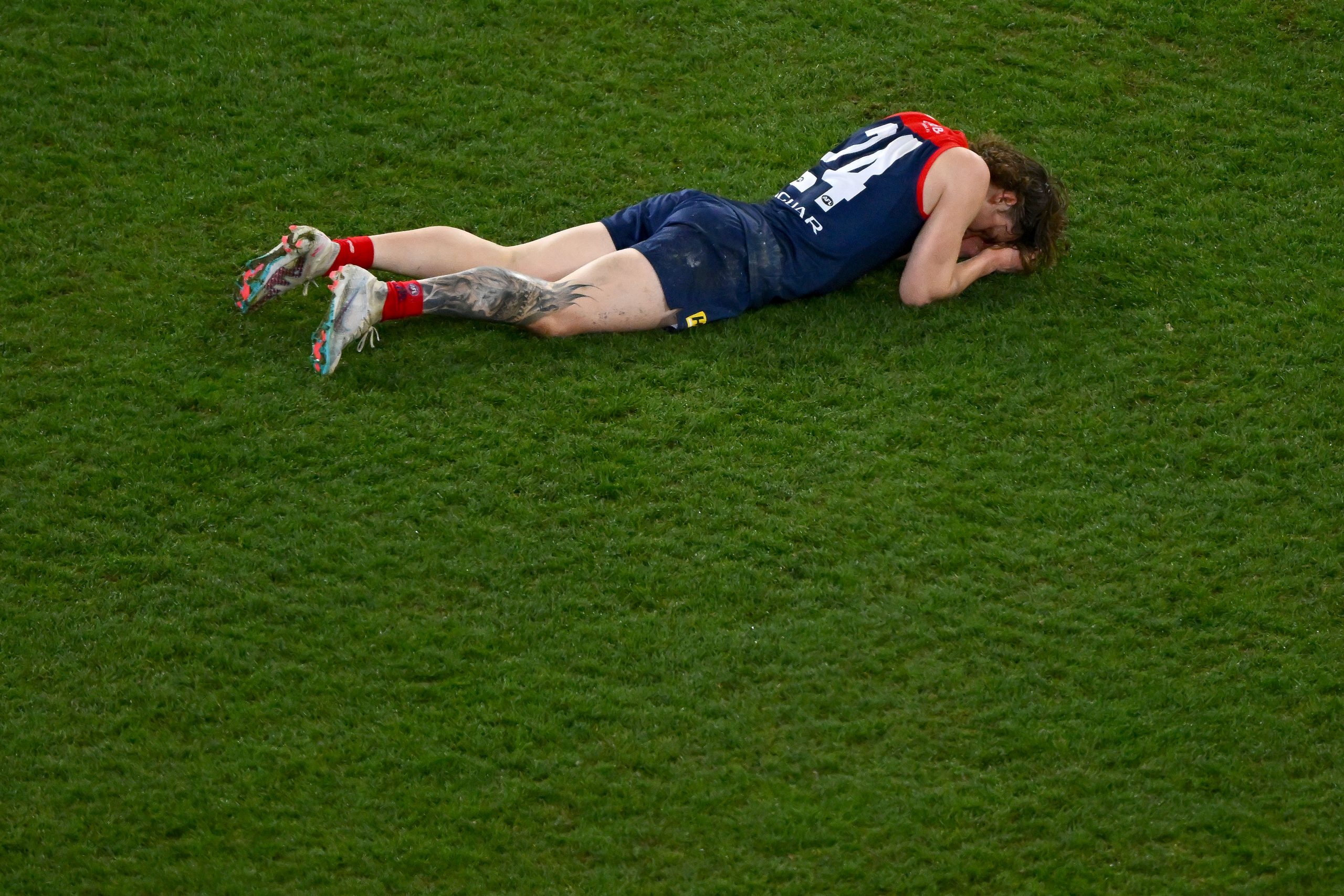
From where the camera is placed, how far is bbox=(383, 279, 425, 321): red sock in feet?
12.1

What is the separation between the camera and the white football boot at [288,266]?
12.2ft

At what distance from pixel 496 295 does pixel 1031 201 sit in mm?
1751

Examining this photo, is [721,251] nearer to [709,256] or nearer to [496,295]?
[709,256]

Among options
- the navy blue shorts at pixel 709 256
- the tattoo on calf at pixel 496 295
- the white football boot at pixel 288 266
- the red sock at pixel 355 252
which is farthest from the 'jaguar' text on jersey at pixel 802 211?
the white football boot at pixel 288 266

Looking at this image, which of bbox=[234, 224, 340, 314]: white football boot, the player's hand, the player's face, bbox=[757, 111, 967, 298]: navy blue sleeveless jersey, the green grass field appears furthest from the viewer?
the player's hand

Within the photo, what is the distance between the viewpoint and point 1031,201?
4074 mm

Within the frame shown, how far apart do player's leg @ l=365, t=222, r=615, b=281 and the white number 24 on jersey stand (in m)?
0.71

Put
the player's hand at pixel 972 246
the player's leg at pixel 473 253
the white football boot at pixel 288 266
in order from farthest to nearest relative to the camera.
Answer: the player's hand at pixel 972 246, the player's leg at pixel 473 253, the white football boot at pixel 288 266

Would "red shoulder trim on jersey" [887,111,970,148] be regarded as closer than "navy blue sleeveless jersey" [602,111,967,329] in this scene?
No

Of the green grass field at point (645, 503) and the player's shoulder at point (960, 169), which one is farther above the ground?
the player's shoulder at point (960, 169)

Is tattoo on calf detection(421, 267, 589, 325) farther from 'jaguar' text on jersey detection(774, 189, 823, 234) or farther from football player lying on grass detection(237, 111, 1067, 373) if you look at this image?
'jaguar' text on jersey detection(774, 189, 823, 234)

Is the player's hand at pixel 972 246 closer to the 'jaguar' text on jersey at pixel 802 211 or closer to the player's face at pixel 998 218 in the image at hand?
the player's face at pixel 998 218

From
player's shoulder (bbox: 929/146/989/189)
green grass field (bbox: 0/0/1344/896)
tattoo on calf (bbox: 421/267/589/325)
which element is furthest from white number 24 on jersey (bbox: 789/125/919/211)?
tattoo on calf (bbox: 421/267/589/325)

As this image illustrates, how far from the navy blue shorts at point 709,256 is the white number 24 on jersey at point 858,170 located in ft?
0.70
